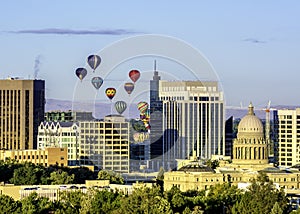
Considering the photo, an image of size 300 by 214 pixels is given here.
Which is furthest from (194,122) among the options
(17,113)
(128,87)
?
(17,113)

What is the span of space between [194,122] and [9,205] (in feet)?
354

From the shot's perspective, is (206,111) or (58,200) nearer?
(58,200)

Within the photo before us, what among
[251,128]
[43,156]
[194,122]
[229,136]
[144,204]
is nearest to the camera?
[144,204]

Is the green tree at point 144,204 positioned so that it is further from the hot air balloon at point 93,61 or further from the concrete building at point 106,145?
the hot air balloon at point 93,61

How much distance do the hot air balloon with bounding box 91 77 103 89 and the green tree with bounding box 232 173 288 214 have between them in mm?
72935

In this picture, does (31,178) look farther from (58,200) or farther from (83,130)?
(83,130)

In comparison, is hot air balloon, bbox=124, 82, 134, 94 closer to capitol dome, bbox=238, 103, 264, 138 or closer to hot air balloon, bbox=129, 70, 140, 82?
hot air balloon, bbox=129, 70, 140, 82

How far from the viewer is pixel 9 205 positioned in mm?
86188

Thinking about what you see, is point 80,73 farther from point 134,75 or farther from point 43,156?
point 43,156

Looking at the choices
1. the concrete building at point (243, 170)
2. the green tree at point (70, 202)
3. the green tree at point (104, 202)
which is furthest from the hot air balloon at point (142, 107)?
the green tree at point (104, 202)

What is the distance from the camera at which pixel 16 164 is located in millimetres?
127375

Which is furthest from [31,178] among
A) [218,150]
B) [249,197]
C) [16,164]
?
[218,150]

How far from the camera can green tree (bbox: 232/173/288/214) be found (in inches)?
3361

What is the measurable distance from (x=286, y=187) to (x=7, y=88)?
63780 millimetres
